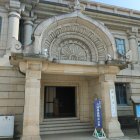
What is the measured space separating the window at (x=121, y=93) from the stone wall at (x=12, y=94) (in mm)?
7214

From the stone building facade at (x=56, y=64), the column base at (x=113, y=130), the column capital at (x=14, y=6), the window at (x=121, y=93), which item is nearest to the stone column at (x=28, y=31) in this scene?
the stone building facade at (x=56, y=64)

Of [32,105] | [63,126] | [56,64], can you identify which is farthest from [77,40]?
[63,126]

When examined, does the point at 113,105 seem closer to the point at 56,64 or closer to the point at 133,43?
the point at 56,64

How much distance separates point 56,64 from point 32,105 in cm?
234

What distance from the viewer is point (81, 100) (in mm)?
11039

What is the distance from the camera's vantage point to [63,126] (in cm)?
1012

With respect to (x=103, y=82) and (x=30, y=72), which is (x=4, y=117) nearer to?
(x=30, y=72)

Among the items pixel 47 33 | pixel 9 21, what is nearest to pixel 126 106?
pixel 47 33

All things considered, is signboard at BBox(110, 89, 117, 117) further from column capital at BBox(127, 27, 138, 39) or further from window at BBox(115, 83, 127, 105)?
column capital at BBox(127, 27, 138, 39)

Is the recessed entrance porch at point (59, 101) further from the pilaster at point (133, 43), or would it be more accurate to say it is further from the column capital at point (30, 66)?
the pilaster at point (133, 43)

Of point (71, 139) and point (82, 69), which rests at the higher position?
point (82, 69)

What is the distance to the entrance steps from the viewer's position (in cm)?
970

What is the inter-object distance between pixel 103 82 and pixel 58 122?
3.66 meters

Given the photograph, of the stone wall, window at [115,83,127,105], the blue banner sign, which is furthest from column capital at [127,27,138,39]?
the stone wall
